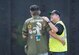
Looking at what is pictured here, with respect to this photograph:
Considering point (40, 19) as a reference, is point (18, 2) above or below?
above

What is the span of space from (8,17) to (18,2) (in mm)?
491

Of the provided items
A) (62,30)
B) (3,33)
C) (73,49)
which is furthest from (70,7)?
(62,30)

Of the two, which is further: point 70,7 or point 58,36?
point 70,7

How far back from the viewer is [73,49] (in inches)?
382

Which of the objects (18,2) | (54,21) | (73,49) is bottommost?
(73,49)

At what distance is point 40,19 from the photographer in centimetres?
707

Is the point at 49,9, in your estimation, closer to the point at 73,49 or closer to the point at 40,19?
the point at 73,49

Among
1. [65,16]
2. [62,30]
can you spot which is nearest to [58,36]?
[62,30]

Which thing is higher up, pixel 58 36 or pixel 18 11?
pixel 18 11

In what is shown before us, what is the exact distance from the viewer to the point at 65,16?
9.70 meters

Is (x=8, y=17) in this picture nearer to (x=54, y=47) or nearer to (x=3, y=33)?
(x=3, y=33)

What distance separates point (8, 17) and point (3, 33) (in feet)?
1.50

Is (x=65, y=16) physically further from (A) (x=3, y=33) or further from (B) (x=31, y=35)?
(B) (x=31, y=35)

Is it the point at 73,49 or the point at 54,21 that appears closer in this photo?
the point at 54,21
